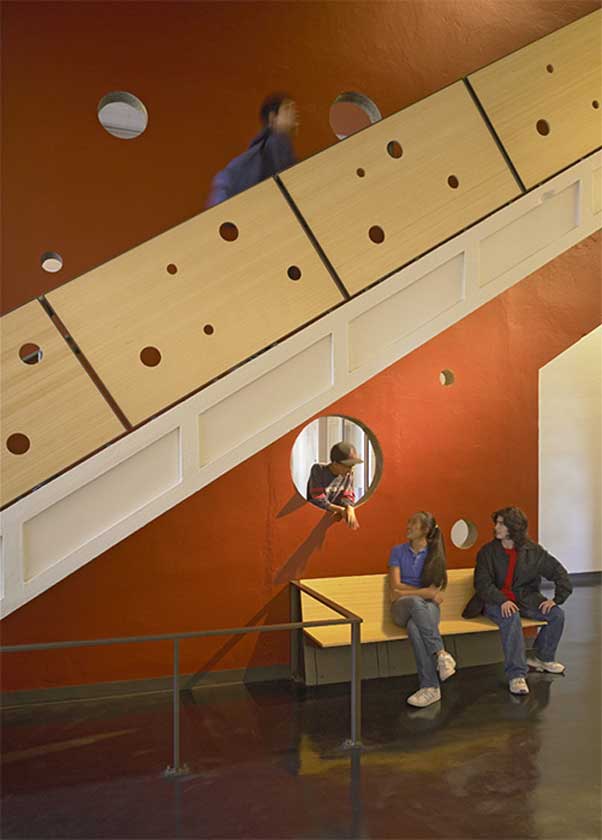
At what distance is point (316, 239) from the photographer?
3.85 m

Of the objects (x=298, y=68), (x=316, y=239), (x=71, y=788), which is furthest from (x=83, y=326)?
(x=298, y=68)

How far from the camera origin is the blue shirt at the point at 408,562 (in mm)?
5621

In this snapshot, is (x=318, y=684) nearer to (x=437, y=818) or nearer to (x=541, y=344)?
(x=437, y=818)

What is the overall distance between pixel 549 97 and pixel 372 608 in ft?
11.6

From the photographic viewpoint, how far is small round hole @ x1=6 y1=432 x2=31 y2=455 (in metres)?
3.29

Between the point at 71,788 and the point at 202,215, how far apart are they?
2.85 m

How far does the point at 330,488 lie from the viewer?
5.89 meters

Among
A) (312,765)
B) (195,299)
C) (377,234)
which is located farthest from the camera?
(312,765)

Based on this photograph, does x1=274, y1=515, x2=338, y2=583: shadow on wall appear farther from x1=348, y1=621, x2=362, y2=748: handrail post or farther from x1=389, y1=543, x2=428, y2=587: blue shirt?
x1=348, y1=621, x2=362, y2=748: handrail post

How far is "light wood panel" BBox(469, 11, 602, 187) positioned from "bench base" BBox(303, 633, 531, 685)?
328cm

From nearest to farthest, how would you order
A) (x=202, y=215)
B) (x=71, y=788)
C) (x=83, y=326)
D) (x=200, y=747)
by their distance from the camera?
(x=83, y=326), (x=202, y=215), (x=71, y=788), (x=200, y=747)

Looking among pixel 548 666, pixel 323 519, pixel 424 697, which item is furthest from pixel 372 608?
pixel 548 666

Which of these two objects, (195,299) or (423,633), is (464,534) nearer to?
(423,633)

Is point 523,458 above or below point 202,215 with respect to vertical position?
below
